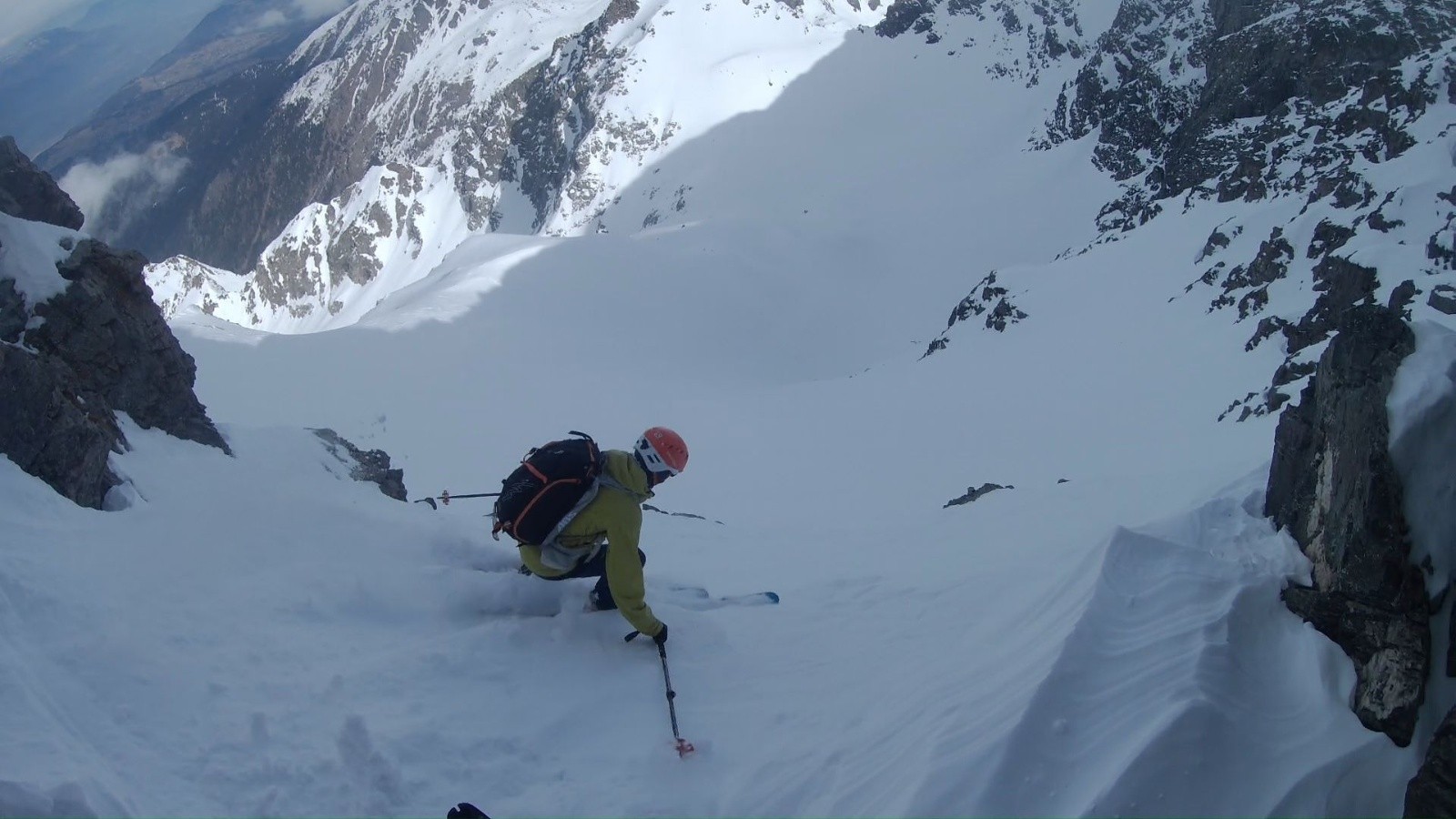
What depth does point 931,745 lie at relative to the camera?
4242 mm

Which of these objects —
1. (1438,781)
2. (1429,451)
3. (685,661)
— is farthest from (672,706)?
(1429,451)

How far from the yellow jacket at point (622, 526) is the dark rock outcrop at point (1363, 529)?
3.66 m

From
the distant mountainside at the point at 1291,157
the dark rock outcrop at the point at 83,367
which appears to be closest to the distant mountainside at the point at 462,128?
the distant mountainside at the point at 1291,157

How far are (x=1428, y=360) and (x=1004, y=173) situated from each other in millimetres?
63765

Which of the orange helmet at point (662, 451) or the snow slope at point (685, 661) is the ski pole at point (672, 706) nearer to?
the snow slope at point (685, 661)

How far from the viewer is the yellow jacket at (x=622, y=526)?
5.50m

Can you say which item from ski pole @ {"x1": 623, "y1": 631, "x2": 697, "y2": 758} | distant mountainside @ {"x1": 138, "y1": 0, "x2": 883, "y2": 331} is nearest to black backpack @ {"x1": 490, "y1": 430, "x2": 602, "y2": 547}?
ski pole @ {"x1": 623, "y1": 631, "x2": 697, "y2": 758}

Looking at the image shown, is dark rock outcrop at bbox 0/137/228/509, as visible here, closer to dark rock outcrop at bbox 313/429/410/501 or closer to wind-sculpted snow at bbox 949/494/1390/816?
dark rock outcrop at bbox 313/429/410/501

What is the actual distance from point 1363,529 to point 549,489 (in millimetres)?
4418

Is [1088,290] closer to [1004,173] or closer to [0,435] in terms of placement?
→ [0,435]

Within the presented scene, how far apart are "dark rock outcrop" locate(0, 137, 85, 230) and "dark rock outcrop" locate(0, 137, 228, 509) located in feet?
0.05

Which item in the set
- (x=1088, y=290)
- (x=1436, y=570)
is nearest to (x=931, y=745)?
(x=1436, y=570)

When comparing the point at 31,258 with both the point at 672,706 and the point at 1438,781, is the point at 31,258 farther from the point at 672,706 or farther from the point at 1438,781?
the point at 1438,781

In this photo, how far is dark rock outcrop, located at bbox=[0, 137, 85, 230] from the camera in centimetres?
966
